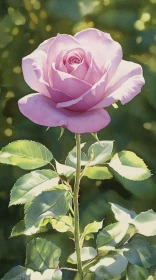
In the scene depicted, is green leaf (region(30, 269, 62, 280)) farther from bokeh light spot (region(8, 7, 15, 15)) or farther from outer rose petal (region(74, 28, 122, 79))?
bokeh light spot (region(8, 7, 15, 15))

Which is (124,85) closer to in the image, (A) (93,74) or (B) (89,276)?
(A) (93,74)

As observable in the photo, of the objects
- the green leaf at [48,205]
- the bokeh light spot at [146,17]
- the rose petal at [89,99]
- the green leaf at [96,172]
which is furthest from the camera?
the bokeh light spot at [146,17]

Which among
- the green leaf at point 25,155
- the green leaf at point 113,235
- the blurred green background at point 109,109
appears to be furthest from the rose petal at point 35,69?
the blurred green background at point 109,109

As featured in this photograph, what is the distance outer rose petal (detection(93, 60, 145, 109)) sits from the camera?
742 millimetres

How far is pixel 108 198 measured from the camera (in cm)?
122

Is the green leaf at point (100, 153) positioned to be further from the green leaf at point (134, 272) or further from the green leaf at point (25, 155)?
the green leaf at point (134, 272)

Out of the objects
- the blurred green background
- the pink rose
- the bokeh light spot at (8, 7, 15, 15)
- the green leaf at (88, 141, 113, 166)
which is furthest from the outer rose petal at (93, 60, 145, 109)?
the bokeh light spot at (8, 7, 15, 15)

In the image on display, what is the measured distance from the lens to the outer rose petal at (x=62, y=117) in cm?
73

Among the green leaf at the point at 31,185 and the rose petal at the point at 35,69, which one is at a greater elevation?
the rose petal at the point at 35,69

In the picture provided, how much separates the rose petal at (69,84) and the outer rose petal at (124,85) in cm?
3

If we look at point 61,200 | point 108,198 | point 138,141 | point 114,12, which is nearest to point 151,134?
point 138,141

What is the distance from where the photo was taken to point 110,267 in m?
0.93

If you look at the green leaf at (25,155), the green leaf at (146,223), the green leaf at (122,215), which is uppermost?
the green leaf at (25,155)

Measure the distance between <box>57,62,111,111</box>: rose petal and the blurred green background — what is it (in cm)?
43
